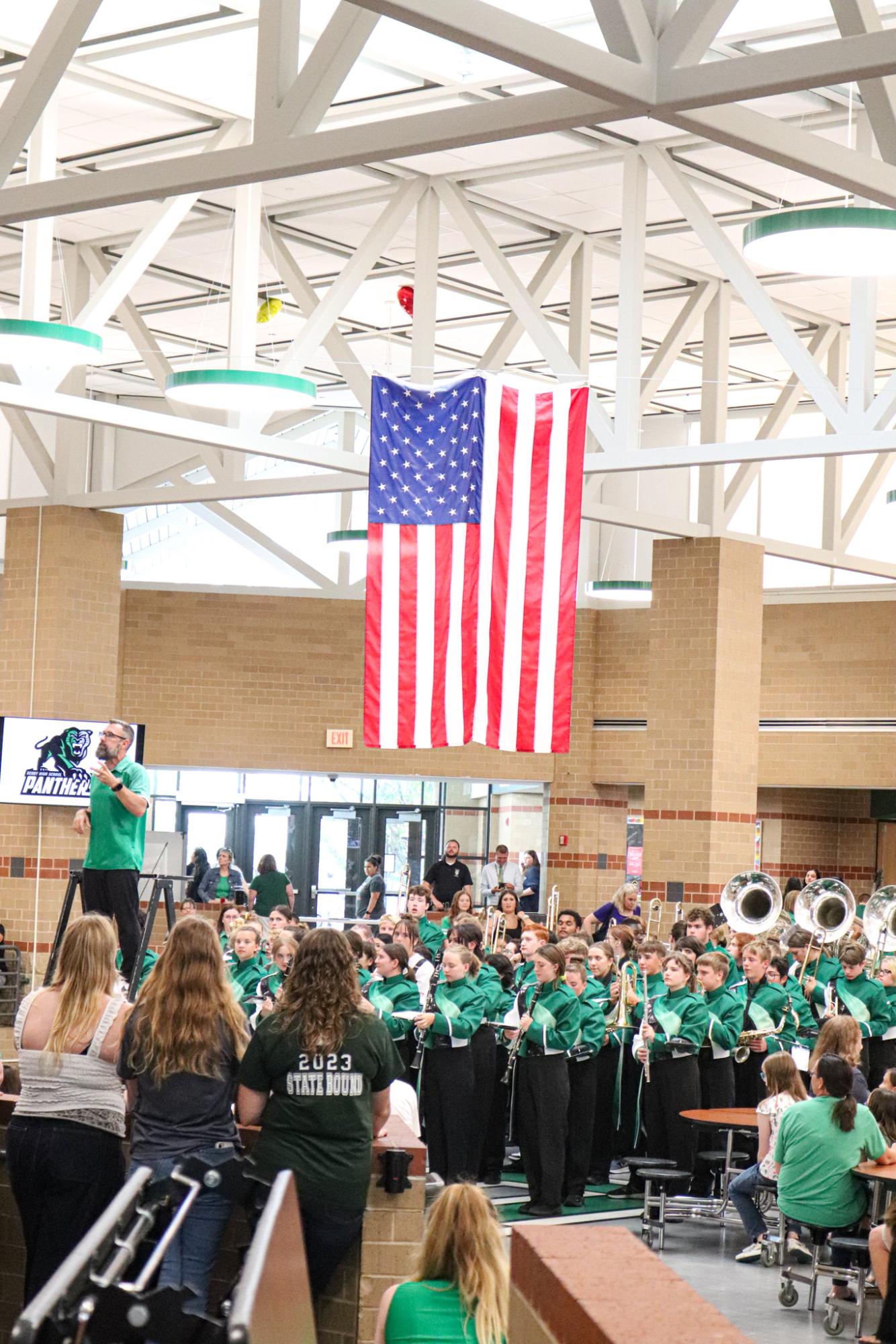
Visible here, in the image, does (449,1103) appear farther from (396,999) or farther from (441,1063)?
(396,999)

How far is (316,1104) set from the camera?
5863 millimetres

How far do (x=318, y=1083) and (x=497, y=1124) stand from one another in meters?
6.50

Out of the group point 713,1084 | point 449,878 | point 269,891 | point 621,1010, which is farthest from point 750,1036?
point 449,878

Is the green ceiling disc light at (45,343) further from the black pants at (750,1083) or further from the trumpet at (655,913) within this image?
the trumpet at (655,913)

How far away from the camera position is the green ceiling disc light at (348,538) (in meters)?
21.7

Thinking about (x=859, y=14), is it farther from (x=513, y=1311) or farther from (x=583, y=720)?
(x=583, y=720)

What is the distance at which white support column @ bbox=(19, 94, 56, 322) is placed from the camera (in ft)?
39.8

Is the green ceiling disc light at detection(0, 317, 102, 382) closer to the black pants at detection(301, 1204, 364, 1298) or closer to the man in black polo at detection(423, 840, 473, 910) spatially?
the black pants at detection(301, 1204, 364, 1298)

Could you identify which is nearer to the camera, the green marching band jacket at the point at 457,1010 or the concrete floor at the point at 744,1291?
the concrete floor at the point at 744,1291

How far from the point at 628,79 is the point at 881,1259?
5299 mm

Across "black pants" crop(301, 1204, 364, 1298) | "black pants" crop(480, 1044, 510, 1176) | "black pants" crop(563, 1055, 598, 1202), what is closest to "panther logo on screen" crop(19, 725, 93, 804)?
"black pants" crop(480, 1044, 510, 1176)

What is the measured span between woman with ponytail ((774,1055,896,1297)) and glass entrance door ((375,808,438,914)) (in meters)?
16.7

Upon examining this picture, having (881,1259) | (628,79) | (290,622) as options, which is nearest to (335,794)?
(290,622)

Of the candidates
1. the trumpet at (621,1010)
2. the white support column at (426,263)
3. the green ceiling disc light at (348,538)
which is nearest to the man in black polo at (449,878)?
the green ceiling disc light at (348,538)
